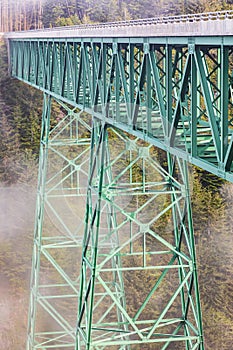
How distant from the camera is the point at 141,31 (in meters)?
12.2

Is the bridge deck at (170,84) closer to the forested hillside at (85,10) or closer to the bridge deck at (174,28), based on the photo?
the bridge deck at (174,28)

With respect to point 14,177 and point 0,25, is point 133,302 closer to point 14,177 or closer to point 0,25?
point 14,177

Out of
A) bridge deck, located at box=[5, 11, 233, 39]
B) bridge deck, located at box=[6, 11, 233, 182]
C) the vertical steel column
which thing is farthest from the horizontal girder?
the vertical steel column

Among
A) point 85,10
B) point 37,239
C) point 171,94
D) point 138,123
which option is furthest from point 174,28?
point 85,10

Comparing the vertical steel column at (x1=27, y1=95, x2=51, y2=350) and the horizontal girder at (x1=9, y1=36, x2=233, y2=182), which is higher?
the horizontal girder at (x1=9, y1=36, x2=233, y2=182)

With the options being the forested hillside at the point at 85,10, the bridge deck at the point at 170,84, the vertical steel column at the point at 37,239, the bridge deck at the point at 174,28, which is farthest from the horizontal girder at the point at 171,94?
the forested hillside at the point at 85,10

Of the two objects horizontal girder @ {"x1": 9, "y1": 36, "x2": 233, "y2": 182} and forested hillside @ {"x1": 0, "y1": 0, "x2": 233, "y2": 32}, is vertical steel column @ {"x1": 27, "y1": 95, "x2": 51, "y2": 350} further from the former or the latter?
forested hillside @ {"x1": 0, "y1": 0, "x2": 233, "y2": 32}

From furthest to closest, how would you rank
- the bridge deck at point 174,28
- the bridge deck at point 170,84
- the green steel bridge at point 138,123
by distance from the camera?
the green steel bridge at point 138,123 → the bridge deck at point 170,84 → the bridge deck at point 174,28

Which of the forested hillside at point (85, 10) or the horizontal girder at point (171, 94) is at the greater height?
the horizontal girder at point (171, 94)

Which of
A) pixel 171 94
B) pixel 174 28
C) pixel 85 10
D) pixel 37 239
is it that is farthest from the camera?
pixel 85 10

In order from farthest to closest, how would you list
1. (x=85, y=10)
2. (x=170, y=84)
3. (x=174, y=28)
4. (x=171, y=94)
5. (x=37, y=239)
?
1. (x=85, y=10)
2. (x=37, y=239)
3. (x=171, y=94)
4. (x=170, y=84)
5. (x=174, y=28)

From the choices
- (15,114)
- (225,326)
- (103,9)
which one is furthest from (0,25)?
(225,326)

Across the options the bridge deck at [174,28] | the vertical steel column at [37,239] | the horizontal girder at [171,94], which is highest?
the bridge deck at [174,28]

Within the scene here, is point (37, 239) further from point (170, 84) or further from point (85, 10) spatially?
Result: point (85, 10)
